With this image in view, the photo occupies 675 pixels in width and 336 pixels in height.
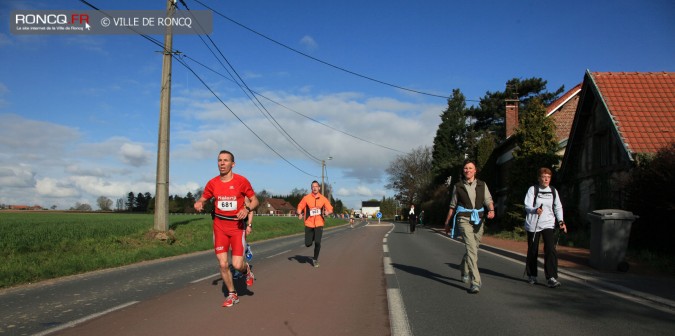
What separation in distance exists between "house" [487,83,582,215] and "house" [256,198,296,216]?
98.2 meters

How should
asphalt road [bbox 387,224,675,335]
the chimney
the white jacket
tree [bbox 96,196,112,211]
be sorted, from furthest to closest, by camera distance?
tree [bbox 96,196,112,211] < the chimney < the white jacket < asphalt road [bbox 387,224,675,335]

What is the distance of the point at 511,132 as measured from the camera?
128 feet

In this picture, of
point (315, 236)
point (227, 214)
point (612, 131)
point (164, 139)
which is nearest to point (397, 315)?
point (227, 214)

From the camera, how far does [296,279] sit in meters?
8.88

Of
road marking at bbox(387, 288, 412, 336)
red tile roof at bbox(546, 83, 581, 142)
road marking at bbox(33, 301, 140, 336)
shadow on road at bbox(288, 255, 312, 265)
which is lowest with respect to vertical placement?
shadow on road at bbox(288, 255, 312, 265)

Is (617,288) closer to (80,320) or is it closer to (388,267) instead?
(388,267)

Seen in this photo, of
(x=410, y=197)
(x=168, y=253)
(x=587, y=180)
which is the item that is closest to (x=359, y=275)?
(x=168, y=253)

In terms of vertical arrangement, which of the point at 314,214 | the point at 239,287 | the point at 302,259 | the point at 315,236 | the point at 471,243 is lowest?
the point at 302,259

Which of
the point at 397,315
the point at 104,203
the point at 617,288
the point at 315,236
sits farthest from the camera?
the point at 104,203

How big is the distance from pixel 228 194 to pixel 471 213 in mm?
3601

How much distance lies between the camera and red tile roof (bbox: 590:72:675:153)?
1695 cm

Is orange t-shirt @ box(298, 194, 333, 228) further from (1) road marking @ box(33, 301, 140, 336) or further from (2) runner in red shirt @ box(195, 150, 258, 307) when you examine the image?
(1) road marking @ box(33, 301, 140, 336)

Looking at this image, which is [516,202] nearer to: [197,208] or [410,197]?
[197,208]

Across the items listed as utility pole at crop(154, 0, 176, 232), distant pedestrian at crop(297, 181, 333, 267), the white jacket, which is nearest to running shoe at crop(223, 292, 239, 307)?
distant pedestrian at crop(297, 181, 333, 267)
